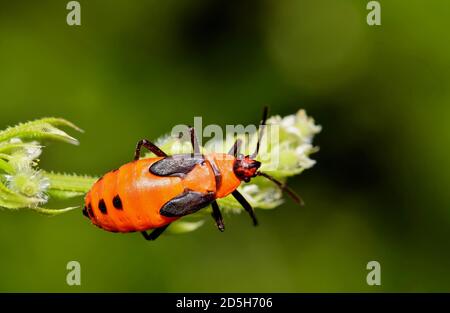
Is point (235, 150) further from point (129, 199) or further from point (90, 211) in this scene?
point (90, 211)

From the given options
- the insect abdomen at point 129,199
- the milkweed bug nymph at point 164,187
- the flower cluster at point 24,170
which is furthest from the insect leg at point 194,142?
the flower cluster at point 24,170

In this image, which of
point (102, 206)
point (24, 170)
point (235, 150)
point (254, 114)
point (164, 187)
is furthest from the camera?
point (254, 114)

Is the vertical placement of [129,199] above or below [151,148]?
below

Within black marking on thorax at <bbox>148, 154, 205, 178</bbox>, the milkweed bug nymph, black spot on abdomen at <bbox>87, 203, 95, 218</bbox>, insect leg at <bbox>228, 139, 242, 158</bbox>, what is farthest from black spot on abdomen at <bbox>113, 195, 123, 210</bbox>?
insect leg at <bbox>228, 139, 242, 158</bbox>

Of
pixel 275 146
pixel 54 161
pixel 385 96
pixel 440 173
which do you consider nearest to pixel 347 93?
pixel 385 96

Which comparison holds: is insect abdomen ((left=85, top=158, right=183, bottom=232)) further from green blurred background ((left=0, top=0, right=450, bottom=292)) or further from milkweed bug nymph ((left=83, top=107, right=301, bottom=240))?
green blurred background ((left=0, top=0, right=450, bottom=292))

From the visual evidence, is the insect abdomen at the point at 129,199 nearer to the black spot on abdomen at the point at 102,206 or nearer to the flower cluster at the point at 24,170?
the black spot on abdomen at the point at 102,206

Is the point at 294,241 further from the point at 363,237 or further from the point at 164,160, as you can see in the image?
the point at 164,160

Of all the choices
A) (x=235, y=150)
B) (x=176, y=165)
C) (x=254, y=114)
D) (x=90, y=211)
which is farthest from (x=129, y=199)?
(x=254, y=114)
